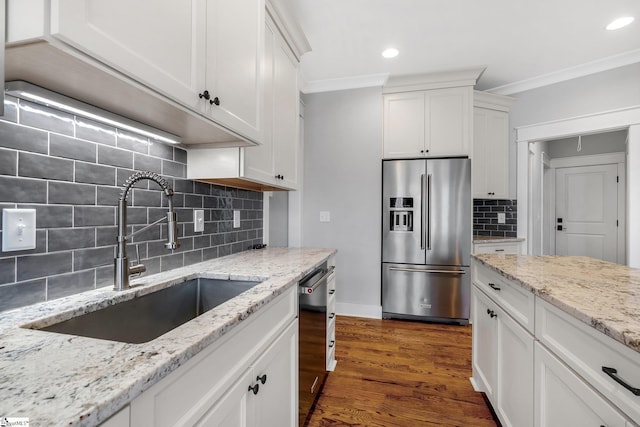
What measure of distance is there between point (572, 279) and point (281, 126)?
1.70 metres

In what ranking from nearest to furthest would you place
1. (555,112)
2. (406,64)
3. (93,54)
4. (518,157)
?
(93,54) → (406,64) → (555,112) → (518,157)

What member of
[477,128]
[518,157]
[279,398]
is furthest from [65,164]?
[518,157]

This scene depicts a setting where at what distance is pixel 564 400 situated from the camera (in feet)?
3.07

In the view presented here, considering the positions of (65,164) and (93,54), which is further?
(65,164)

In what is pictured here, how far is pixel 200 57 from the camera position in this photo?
1.01m

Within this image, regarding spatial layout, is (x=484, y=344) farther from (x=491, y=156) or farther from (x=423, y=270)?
(x=491, y=156)

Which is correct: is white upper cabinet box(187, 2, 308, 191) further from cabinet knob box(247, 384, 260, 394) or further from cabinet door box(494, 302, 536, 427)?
cabinet door box(494, 302, 536, 427)

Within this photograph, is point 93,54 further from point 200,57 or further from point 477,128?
point 477,128

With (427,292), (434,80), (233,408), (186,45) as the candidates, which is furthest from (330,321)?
(434,80)

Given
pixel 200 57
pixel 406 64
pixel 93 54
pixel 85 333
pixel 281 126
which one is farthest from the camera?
pixel 406 64

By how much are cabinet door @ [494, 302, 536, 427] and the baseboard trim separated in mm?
1661

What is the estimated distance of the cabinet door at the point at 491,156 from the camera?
3.38 meters

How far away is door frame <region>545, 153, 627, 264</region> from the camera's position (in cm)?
418

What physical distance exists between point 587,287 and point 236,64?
5.39 feet
